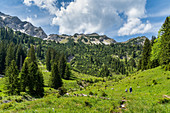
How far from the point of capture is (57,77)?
5191 cm

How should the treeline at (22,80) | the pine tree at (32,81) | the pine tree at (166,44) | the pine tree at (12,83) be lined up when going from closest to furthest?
1. the pine tree at (166,44)
2. the pine tree at (12,83)
3. the treeline at (22,80)
4. the pine tree at (32,81)

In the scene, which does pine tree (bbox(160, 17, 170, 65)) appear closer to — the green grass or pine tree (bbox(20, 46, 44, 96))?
the green grass

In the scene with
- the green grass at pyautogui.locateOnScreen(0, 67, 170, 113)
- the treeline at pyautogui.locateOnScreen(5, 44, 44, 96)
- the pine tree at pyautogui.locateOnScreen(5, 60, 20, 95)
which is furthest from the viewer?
the treeline at pyautogui.locateOnScreen(5, 44, 44, 96)

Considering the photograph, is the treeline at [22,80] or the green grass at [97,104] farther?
the treeline at [22,80]

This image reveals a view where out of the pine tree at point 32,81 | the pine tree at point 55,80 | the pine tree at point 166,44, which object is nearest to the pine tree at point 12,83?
the pine tree at point 32,81

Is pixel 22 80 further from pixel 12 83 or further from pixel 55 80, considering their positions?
pixel 55 80

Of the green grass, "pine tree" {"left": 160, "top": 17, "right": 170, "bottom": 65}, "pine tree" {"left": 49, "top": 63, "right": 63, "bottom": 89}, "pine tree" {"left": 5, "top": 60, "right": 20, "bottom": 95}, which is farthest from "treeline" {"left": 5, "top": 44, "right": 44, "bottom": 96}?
"pine tree" {"left": 160, "top": 17, "right": 170, "bottom": 65}

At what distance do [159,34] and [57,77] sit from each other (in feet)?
160

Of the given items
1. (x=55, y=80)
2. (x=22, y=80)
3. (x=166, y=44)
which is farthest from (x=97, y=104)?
(x=55, y=80)

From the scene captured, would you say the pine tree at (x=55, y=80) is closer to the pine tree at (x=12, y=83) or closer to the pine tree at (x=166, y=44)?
the pine tree at (x=12, y=83)

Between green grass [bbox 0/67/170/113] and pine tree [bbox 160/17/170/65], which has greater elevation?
pine tree [bbox 160/17/170/65]

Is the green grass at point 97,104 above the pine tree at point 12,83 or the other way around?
above

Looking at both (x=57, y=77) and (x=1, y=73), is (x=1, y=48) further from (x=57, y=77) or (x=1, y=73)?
(x=57, y=77)

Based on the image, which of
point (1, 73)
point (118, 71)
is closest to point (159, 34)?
point (1, 73)
